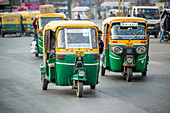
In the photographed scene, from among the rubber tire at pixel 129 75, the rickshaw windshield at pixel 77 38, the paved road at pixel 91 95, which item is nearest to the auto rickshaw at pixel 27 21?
the paved road at pixel 91 95

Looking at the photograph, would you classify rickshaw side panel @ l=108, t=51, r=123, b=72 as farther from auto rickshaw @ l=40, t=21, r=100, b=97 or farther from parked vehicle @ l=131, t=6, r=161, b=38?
parked vehicle @ l=131, t=6, r=161, b=38

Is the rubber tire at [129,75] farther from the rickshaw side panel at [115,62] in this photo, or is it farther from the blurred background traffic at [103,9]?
the blurred background traffic at [103,9]

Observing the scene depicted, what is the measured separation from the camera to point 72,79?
11406 millimetres

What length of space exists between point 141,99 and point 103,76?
4.78 m

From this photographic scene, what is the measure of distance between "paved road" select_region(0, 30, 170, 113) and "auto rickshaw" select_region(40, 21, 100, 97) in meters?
0.44

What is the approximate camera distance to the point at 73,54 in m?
11.5

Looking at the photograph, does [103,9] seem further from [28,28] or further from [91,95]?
[91,95]

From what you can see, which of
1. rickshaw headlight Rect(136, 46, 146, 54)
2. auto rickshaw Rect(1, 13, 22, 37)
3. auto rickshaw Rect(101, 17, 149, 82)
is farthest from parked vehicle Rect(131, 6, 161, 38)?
rickshaw headlight Rect(136, 46, 146, 54)

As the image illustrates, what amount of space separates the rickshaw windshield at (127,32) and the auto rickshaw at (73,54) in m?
3.09

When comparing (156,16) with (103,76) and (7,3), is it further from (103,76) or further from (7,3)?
(7,3)

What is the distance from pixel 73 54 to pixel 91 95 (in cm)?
113

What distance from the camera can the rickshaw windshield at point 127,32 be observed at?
14.9 metres

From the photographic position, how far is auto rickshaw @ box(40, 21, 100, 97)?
1148 cm

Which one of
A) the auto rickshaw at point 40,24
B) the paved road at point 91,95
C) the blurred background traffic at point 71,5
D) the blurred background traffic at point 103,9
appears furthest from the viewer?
the blurred background traffic at point 71,5
